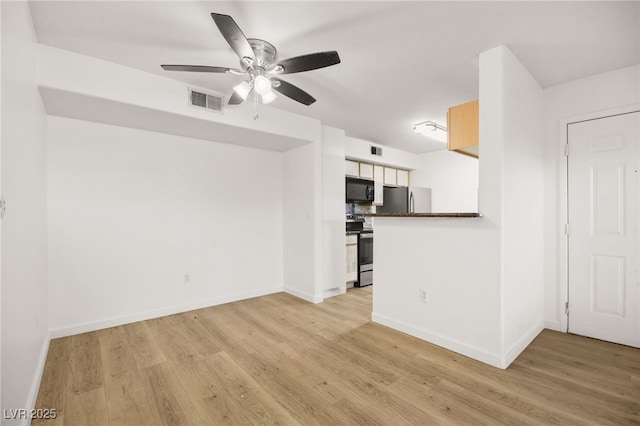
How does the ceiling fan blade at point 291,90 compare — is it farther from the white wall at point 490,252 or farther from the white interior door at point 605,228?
the white interior door at point 605,228

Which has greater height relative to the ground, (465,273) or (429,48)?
(429,48)

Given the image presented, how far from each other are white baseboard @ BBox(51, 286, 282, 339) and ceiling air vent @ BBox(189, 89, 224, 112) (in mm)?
2315

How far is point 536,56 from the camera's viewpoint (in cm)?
244

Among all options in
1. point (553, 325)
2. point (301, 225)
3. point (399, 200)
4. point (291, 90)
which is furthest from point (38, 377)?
point (399, 200)

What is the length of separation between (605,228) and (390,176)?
3.41m

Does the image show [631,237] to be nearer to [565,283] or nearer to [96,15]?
[565,283]


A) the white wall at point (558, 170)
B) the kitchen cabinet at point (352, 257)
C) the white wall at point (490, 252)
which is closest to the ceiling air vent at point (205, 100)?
the white wall at point (490, 252)

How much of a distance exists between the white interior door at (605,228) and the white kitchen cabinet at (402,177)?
3190 mm

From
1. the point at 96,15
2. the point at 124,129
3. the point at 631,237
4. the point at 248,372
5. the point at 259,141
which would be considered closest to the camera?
the point at 96,15

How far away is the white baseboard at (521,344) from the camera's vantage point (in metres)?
2.24

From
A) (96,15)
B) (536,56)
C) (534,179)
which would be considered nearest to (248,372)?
(96,15)

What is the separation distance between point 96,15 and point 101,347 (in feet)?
8.64

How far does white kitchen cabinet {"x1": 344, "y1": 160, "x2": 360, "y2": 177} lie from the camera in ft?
16.2

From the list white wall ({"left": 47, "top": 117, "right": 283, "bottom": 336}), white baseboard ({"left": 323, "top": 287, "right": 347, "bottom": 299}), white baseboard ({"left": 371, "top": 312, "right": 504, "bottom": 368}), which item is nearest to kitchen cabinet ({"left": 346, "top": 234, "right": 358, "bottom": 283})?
white baseboard ({"left": 323, "top": 287, "right": 347, "bottom": 299})
